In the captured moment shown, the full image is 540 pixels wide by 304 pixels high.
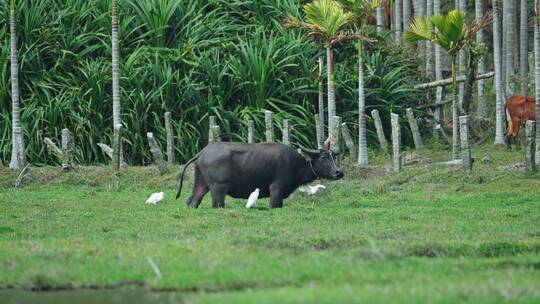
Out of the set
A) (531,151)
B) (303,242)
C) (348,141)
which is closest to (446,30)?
(531,151)

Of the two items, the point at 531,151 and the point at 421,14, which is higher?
the point at 421,14

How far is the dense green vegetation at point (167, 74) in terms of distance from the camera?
31500mm

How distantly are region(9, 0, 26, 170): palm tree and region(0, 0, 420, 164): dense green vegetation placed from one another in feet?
4.84

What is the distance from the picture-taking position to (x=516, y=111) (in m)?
30.8

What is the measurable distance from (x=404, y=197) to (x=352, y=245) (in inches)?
281

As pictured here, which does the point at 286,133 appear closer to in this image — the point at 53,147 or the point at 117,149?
the point at 117,149

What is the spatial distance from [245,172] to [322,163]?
145 cm

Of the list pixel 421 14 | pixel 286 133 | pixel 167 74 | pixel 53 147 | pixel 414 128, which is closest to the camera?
pixel 286 133

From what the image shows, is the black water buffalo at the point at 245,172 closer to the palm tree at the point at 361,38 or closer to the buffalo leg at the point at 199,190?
the buffalo leg at the point at 199,190

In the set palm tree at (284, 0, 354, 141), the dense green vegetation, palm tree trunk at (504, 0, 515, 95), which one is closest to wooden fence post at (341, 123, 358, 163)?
palm tree at (284, 0, 354, 141)

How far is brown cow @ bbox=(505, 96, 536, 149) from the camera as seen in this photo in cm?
3066

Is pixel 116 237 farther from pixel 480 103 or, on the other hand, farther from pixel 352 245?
pixel 480 103

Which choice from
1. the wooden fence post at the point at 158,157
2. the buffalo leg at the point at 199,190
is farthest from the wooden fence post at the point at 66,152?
the buffalo leg at the point at 199,190

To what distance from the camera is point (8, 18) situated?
33.3m
